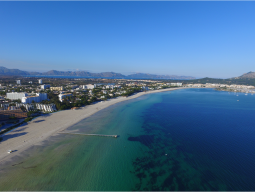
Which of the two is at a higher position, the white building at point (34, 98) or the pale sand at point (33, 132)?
the white building at point (34, 98)

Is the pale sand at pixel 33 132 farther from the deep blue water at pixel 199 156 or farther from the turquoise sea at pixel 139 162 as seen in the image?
the deep blue water at pixel 199 156

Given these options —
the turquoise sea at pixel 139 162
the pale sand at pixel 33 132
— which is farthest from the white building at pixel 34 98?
the turquoise sea at pixel 139 162

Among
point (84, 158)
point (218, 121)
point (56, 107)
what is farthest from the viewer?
point (56, 107)

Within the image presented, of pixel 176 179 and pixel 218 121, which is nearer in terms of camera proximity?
pixel 176 179

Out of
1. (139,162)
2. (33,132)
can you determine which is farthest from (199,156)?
(33,132)

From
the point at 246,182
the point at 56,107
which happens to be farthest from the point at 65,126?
the point at 246,182

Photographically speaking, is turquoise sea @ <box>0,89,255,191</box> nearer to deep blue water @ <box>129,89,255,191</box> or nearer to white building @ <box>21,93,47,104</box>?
deep blue water @ <box>129,89,255,191</box>

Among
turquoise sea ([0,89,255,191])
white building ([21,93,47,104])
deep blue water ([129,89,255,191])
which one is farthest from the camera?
white building ([21,93,47,104])

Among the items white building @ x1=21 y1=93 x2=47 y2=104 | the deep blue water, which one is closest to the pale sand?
the deep blue water

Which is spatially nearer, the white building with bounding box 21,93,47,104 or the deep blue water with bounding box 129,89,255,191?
the deep blue water with bounding box 129,89,255,191

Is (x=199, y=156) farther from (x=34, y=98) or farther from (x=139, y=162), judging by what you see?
(x=34, y=98)

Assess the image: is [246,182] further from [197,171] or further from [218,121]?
[218,121]
